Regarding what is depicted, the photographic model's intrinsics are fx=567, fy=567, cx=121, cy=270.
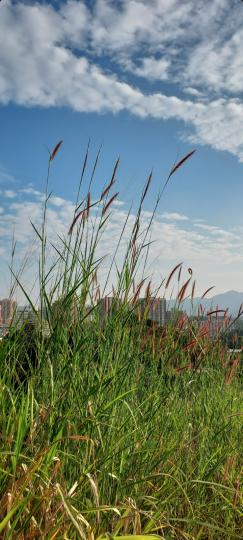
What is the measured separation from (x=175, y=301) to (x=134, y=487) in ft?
4.73

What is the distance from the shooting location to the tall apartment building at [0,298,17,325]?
2824 mm

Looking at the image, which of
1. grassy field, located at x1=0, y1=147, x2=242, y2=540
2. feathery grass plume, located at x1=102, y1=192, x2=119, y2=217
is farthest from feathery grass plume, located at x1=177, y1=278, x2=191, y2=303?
feathery grass plume, located at x1=102, y1=192, x2=119, y2=217

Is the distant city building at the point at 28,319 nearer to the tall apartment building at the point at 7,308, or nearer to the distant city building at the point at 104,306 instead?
the tall apartment building at the point at 7,308

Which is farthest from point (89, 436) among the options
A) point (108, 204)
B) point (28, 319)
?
point (108, 204)

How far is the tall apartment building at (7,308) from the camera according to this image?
9.27 feet

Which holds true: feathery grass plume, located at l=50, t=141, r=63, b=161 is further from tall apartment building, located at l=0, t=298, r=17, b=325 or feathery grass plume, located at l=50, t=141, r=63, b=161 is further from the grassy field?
tall apartment building, located at l=0, t=298, r=17, b=325

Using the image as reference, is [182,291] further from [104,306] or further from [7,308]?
[7,308]

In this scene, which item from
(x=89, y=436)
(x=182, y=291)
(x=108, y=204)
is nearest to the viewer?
(x=89, y=436)

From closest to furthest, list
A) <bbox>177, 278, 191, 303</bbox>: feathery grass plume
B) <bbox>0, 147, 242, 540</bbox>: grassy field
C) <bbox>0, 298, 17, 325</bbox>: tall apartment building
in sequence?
<bbox>0, 147, 242, 540</bbox>: grassy field, <bbox>0, 298, 17, 325</bbox>: tall apartment building, <bbox>177, 278, 191, 303</bbox>: feathery grass plume

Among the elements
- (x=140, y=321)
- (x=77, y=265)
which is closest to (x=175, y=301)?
(x=140, y=321)

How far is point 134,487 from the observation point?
2533mm

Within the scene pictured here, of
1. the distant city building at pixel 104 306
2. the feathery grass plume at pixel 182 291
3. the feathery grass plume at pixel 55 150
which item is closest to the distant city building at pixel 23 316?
the distant city building at pixel 104 306

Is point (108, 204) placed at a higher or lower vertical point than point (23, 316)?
higher

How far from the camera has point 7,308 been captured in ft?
9.53
